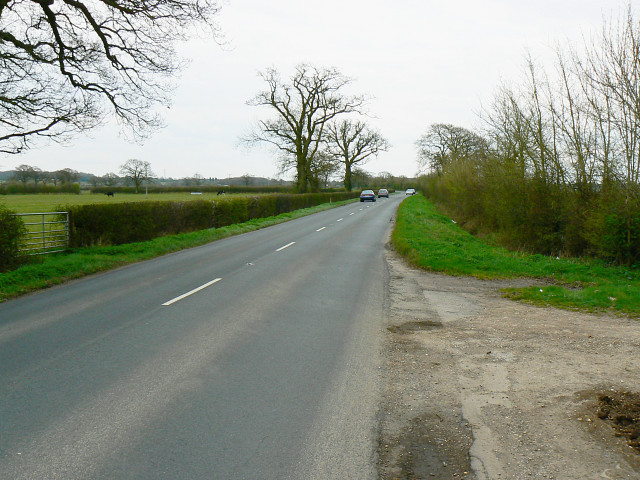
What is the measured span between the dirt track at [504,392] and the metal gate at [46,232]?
1106cm

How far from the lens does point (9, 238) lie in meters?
12.3

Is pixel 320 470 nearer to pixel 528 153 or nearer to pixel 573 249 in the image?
pixel 573 249

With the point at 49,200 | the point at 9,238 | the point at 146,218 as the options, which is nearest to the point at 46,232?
the point at 9,238

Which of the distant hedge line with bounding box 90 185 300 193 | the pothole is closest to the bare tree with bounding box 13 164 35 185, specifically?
the distant hedge line with bounding box 90 185 300 193

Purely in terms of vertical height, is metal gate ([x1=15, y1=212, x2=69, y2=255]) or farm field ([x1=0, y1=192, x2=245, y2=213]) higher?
farm field ([x1=0, y1=192, x2=245, y2=213])

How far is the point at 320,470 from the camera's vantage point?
3430 millimetres

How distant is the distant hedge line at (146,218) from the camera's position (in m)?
16.1

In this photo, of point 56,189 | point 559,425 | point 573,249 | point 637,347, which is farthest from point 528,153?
point 56,189

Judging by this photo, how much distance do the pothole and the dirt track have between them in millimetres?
15

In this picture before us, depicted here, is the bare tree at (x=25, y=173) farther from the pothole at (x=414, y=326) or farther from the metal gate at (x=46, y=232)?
the pothole at (x=414, y=326)

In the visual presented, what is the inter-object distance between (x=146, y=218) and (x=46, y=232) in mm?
4446

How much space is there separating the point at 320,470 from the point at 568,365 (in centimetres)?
352

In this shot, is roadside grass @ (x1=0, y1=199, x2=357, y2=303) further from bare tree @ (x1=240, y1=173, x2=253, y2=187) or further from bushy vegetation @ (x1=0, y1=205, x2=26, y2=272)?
bare tree @ (x1=240, y1=173, x2=253, y2=187)

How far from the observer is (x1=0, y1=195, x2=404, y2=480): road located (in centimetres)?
356
